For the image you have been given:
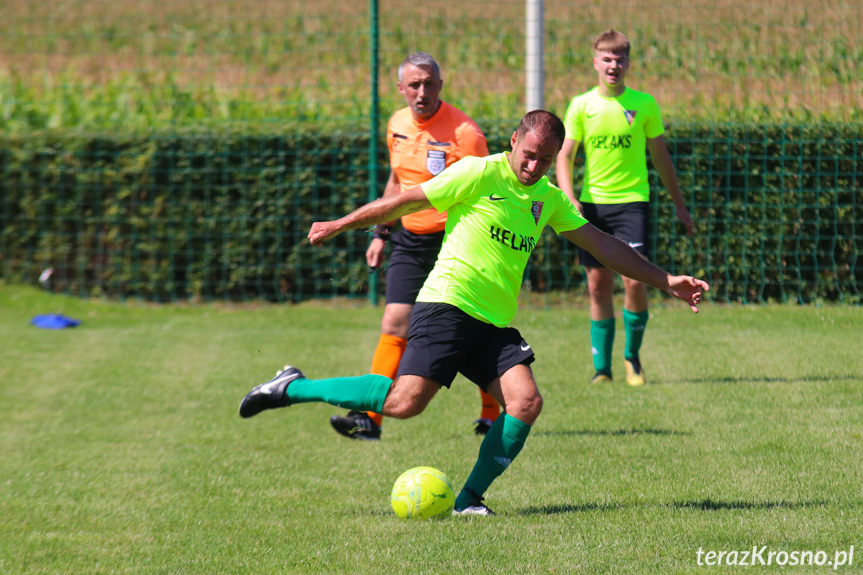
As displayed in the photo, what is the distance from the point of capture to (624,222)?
6.71 metres

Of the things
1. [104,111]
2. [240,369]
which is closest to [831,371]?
[240,369]

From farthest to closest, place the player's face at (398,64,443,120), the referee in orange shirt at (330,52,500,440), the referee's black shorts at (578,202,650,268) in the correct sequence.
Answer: the referee's black shorts at (578,202,650,268) → the referee in orange shirt at (330,52,500,440) → the player's face at (398,64,443,120)

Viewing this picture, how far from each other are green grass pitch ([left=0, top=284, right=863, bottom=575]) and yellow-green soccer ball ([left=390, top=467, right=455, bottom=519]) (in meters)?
0.09

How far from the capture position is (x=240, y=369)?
7.90 metres

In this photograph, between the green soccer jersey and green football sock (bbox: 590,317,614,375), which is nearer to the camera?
the green soccer jersey

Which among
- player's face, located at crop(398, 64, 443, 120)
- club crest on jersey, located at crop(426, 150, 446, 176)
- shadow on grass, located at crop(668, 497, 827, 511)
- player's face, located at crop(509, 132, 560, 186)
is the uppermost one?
player's face, located at crop(398, 64, 443, 120)

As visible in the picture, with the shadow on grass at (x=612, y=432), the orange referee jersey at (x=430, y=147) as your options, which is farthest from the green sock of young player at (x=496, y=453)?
the orange referee jersey at (x=430, y=147)

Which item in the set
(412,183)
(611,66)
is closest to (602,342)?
(611,66)

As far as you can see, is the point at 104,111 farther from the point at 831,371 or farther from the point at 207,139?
the point at 831,371

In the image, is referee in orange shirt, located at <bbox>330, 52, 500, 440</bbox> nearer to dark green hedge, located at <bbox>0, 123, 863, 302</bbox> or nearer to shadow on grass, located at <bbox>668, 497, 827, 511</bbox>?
shadow on grass, located at <bbox>668, 497, 827, 511</bbox>

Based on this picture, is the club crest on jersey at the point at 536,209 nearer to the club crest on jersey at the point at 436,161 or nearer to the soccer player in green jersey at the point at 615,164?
the club crest on jersey at the point at 436,161

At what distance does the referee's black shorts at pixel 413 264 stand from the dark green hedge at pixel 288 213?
4.47m

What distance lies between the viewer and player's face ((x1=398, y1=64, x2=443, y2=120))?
537 cm

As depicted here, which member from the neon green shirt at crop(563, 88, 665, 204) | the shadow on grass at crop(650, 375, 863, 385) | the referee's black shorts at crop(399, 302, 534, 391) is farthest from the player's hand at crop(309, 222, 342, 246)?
the shadow on grass at crop(650, 375, 863, 385)
